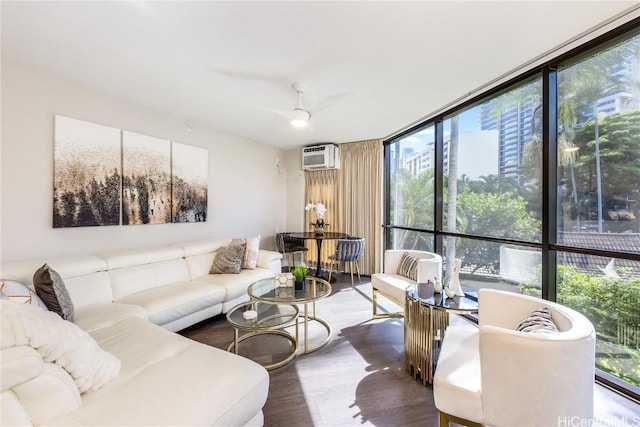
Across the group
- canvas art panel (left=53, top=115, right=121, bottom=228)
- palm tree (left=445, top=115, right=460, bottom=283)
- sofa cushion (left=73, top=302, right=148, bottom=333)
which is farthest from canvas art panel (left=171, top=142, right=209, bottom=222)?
palm tree (left=445, top=115, right=460, bottom=283)

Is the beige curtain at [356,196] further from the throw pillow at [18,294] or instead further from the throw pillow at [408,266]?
the throw pillow at [18,294]

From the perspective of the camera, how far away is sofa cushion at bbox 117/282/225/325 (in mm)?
2374

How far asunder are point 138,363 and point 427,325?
1915 millimetres

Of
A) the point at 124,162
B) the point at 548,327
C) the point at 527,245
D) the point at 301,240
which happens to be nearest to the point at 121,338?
the point at 124,162

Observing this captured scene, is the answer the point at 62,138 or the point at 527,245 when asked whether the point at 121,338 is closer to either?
the point at 62,138

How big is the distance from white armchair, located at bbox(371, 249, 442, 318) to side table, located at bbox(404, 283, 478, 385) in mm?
479

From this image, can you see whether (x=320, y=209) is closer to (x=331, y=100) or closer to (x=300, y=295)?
(x=331, y=100)

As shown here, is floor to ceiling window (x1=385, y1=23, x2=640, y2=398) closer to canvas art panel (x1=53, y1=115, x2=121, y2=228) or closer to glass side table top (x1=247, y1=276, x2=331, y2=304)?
glass side table top (x1=247, y1=276, x2=331, y2=304)

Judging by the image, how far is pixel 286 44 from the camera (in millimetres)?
1978

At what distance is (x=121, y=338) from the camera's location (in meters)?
1.76

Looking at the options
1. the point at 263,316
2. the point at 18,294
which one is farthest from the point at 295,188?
the point at 18,294

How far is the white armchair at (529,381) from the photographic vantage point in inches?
43.4

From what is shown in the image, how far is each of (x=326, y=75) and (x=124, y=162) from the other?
2.50 meters

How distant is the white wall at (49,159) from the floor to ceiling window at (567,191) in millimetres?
3638
